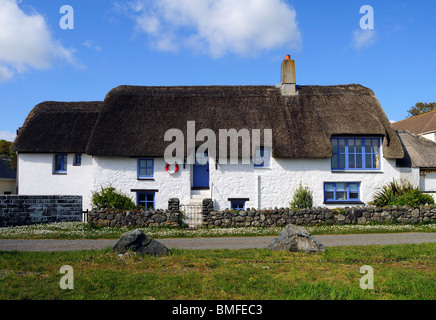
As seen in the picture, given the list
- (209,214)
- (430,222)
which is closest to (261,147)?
(209,214)

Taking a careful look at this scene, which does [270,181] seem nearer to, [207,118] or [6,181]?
[207,118]

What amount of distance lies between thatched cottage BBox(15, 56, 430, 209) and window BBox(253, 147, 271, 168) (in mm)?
56

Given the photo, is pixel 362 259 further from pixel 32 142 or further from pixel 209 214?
pixel 32 142

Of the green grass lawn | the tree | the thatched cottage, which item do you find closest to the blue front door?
the thatched cottage

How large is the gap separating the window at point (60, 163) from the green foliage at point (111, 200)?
11.6ft

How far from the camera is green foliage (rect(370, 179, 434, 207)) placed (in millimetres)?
17828

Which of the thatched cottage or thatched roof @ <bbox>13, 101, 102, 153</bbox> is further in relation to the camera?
thatched roof @ <bbox>13, 101, 102, 153</bbox>

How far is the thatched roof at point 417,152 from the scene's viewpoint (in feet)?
69.1

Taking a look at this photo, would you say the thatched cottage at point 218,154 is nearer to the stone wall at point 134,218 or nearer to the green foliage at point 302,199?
the green foliage at point 302,199

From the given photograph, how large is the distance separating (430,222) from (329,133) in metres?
6.61

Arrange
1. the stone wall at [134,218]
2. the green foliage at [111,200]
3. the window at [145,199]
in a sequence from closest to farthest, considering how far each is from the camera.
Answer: the stone wall at [134,218], the green foliage at [111,200], the window at [145,199]

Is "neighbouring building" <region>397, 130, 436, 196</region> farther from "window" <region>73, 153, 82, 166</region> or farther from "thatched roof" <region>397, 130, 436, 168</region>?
"window" <region>73, 153, 82, 166</region>

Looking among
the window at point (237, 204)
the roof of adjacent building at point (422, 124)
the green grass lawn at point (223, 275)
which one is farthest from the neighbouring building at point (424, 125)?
the green grass lawn at point (223, 275)

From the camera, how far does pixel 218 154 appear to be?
19.8m
